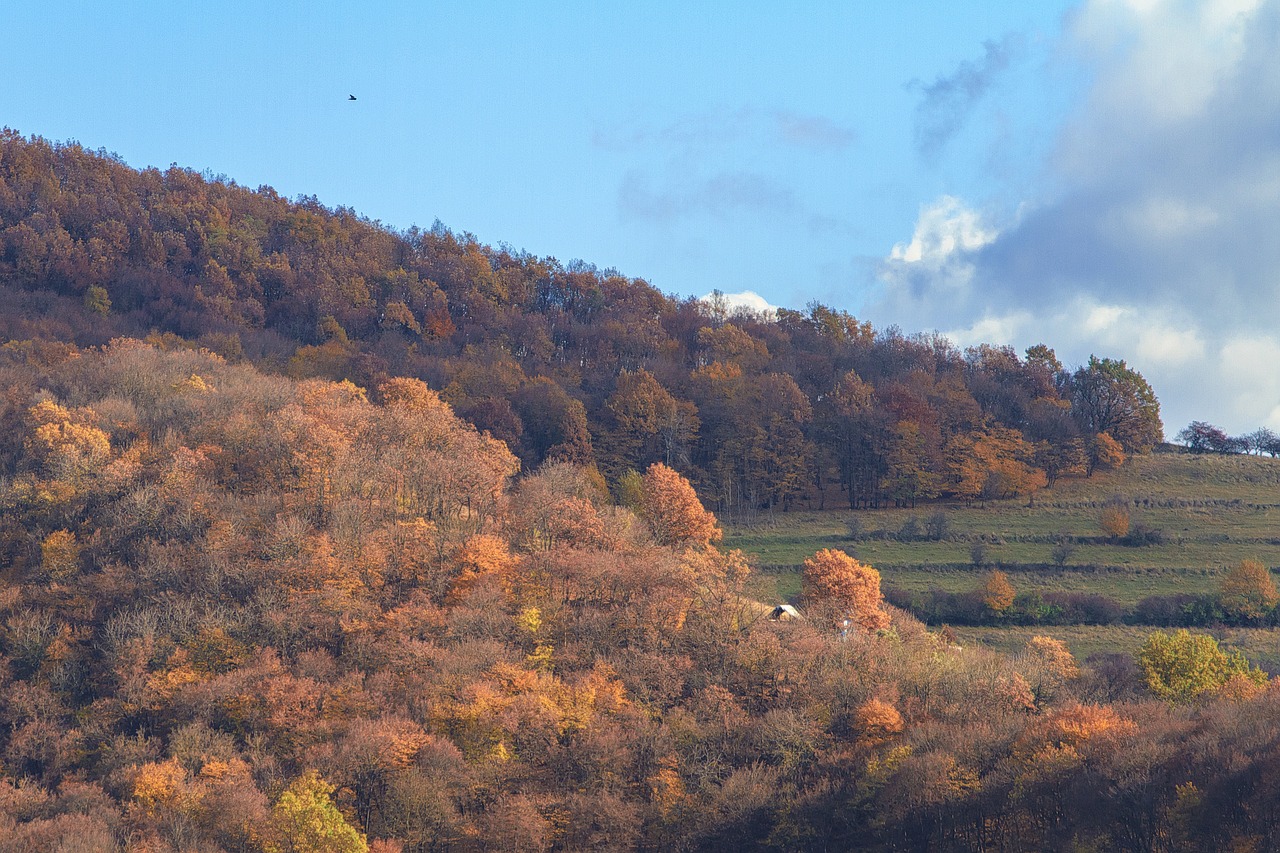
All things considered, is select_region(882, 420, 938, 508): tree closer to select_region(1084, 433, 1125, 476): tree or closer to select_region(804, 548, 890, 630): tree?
select_region(1084, 433, 1125, 476): tree

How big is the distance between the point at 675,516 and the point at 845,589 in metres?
16.9

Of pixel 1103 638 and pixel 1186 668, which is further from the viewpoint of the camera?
pixel 1103 638

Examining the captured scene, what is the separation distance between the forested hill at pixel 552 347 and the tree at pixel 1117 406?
0.30 m

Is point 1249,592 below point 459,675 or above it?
above

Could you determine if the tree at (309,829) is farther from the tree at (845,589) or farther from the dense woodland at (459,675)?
the tree at (845,589)

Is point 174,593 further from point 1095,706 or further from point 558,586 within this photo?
point 1095,706

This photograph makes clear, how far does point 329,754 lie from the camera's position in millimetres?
59344

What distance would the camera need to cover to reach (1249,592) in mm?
91000

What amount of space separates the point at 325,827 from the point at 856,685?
93.6ft

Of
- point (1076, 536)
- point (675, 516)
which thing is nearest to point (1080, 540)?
point (1076, 536)

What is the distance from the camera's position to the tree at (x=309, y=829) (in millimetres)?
52938

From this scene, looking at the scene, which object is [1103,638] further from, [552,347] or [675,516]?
[552,347]

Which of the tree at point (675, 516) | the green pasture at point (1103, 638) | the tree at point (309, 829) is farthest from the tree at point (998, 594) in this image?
the tree at point (309, 829)

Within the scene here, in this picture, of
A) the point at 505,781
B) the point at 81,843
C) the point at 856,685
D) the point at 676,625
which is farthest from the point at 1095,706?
the point at 81,843
